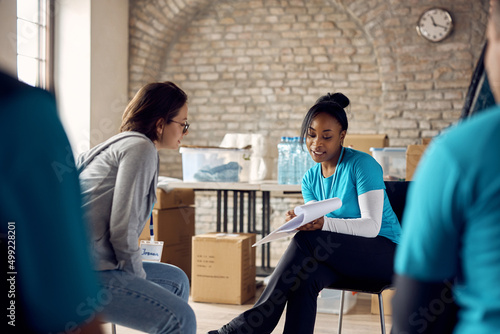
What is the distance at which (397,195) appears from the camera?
215 cm

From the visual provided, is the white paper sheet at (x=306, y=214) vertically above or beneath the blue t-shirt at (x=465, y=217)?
beneath

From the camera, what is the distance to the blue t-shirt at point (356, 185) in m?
1.97

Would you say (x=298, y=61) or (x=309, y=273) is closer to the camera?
(x=309, y=273)

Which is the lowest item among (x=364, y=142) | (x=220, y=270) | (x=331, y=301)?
(x=331, y=301)

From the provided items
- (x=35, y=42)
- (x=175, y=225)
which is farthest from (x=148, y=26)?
(x=175, y=225)

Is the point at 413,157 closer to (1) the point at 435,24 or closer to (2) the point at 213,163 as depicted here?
(2) the point at 213,163

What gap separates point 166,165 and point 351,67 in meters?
2.23

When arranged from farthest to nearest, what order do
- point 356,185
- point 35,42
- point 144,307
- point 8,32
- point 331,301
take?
point 35,42, point 8,32, point 331,301, point 356,185, point 144,307

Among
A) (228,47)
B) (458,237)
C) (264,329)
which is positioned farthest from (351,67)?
(458,237)

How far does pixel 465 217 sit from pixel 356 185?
1395 millimetres

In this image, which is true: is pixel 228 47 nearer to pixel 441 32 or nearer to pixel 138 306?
pixel 441 32

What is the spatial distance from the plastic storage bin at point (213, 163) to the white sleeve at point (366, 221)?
5.97 feet

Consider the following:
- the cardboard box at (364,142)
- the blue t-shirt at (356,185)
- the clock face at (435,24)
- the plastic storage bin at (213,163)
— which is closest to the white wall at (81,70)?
the plastic storage bin at (213,163)

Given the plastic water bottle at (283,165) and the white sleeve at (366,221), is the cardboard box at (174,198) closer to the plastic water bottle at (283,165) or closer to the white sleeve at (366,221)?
the plastic water bottle at (283,165)
